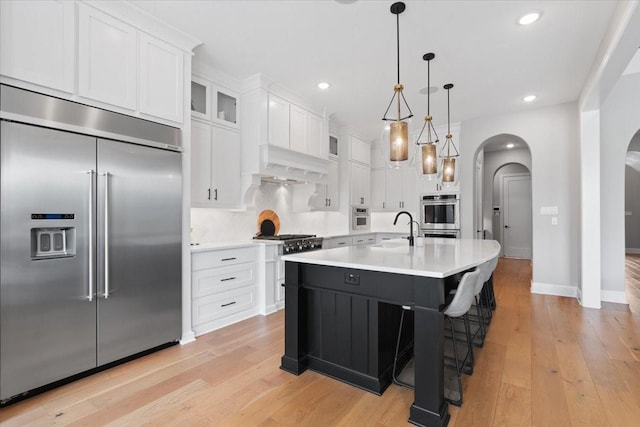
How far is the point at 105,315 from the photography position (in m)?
2.29

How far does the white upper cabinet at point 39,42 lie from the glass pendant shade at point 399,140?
7.59ft

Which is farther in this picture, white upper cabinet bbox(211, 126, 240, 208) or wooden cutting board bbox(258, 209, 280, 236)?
wooden cutting board bbox(258, 209, 280, 236)

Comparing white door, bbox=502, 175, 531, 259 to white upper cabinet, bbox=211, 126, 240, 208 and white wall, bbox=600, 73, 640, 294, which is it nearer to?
white wall, bbox=600, 73, 640, 294

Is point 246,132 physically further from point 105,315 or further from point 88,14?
point 105,315

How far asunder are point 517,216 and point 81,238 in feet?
31.1

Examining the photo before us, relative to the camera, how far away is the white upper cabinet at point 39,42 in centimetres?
189

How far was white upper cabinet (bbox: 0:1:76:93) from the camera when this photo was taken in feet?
6.21

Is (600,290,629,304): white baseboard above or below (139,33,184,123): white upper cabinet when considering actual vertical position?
below

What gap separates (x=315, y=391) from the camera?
6.74 feet

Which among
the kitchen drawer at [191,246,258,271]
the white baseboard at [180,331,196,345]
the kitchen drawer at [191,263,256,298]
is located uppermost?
the kitchen drawer at [191,246,258,271]

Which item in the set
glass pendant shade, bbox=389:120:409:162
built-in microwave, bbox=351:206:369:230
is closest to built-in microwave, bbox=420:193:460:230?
built-in microwave, bbox=351:206:369:230

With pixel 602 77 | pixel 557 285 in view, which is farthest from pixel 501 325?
pixel 602 77

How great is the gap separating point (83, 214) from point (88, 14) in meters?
1.43

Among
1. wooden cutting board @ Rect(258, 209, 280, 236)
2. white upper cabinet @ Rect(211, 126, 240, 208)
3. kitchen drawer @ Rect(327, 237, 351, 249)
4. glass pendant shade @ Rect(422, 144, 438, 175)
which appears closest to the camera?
glass pendant shade @ Rect(422, 144, 438, 175)
